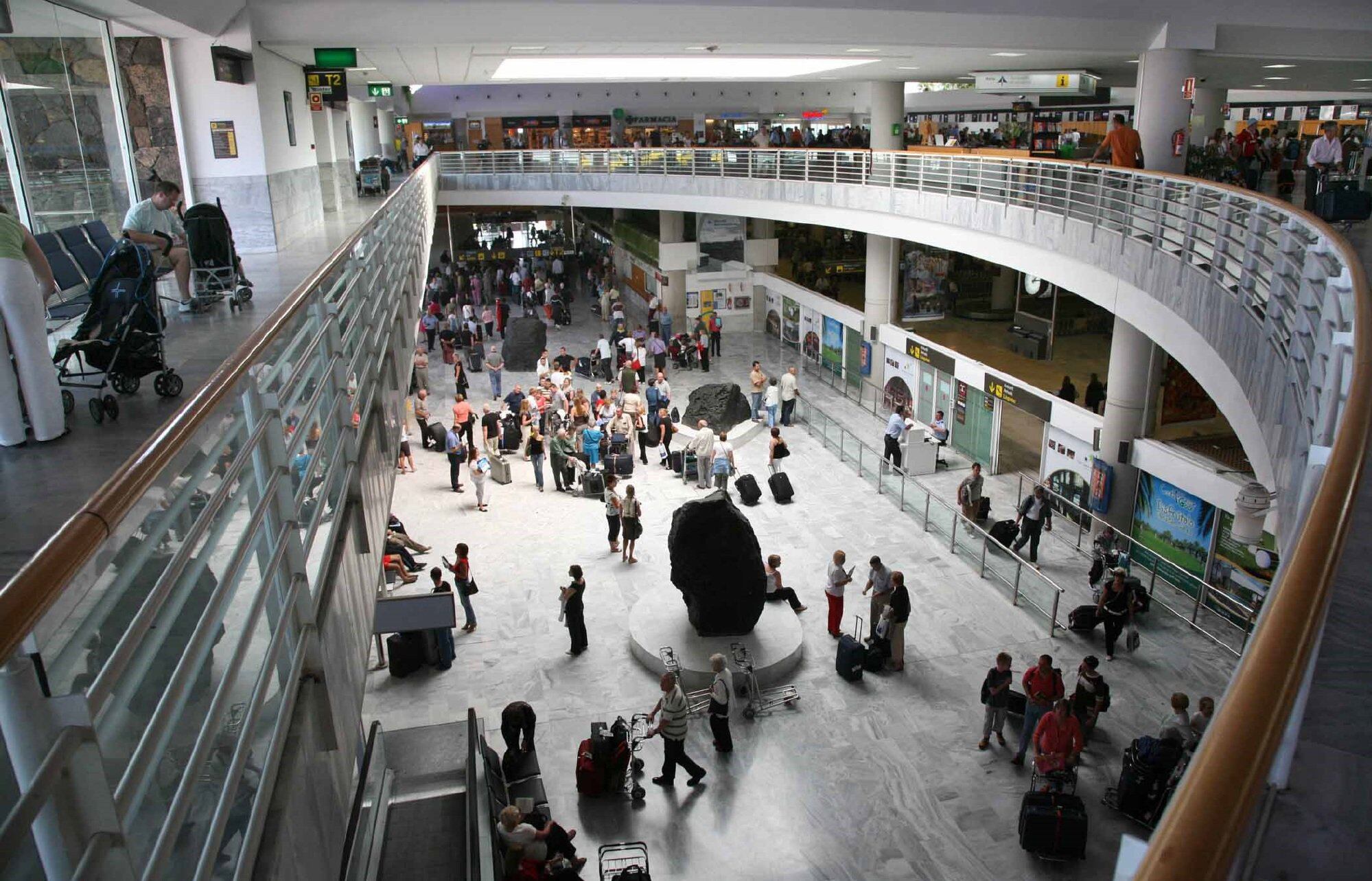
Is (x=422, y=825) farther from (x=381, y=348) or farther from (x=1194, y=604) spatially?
(x=1194, y=604)

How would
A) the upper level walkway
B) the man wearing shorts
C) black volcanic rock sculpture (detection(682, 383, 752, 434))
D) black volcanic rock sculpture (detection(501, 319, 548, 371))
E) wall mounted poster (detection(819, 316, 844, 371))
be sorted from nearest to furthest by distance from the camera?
1. the upper level walkway
2. the man wearing shorts
3. black volcanic rock sculpture (detection(682, 383, 752, 434))
4. wall mounted poster (detection(819, 316, 844, 371))
5. black volcanic rock sculpture (detection(501, 319, 548, 371))

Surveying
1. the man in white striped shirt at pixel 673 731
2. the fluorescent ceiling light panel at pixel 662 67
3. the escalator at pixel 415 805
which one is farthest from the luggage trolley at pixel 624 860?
the fluorescent ceiling light panel at pixel 662 67

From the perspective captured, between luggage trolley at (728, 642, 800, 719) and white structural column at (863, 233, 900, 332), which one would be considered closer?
luggage trolley at (728, 642, 800, 719)

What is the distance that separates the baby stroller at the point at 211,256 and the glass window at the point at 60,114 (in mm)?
2091

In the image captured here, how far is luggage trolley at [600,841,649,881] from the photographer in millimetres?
7832

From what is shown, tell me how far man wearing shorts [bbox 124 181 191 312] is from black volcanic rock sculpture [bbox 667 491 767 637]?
20.7ft

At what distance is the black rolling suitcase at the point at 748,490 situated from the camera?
16.9 metres

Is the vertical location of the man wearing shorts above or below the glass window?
below

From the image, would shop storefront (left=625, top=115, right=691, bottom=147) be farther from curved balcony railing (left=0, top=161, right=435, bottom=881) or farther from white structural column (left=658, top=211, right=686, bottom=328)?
curved balcony railing (left=0, top=161, right=435, bottom=881)

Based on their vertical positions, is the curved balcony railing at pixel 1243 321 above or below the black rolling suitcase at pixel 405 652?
above

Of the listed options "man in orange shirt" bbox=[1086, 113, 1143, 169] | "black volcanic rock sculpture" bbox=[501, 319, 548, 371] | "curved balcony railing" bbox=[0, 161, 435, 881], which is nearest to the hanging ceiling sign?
"man in orange shirt" bbox=[1086, 113, 1143, 169]

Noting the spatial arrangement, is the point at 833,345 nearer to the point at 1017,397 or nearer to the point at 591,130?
the point at 1017,397

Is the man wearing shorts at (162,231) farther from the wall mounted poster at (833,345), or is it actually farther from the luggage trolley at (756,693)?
the wall mounted poster at (833,345)

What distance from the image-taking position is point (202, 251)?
8.64 meters
